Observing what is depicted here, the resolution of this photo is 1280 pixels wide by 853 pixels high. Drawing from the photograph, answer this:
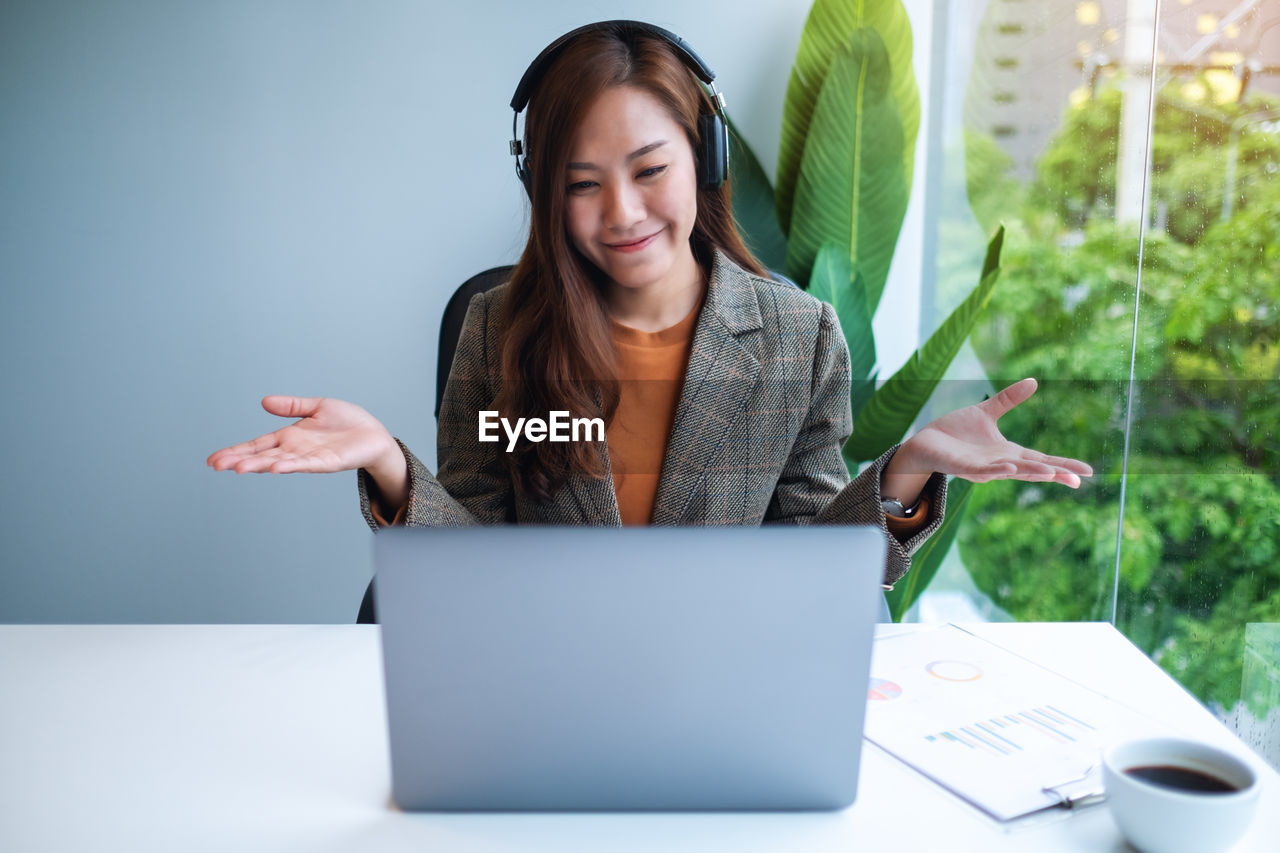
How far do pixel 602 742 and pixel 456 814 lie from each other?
111 mm

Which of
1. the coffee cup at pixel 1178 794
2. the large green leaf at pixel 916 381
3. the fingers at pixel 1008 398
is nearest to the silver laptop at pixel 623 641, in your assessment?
the coffee cup at pixel 1178 794

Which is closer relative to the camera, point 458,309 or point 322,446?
point 322,446

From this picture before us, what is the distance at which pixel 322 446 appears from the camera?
0.84m

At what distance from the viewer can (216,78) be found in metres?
1.80

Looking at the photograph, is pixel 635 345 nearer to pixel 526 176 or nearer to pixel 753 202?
pixel 526 176

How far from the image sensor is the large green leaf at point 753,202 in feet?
5.78

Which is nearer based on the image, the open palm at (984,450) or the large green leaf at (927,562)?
the open palm at (984,450)

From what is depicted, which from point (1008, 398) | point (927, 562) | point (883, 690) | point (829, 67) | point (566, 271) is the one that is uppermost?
point (829, 67)

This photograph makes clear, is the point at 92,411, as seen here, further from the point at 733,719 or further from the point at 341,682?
the point at 733,719

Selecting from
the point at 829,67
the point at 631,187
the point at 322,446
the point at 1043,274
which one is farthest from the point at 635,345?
the point at 1043,274

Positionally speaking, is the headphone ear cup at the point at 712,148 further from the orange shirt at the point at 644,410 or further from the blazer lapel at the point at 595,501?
the blazer lapel at the point at 595,501

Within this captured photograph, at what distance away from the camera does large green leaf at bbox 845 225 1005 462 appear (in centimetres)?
164

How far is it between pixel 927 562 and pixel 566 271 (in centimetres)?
107

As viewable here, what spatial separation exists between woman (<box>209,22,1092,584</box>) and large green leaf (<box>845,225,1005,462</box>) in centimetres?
47
